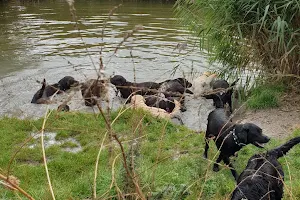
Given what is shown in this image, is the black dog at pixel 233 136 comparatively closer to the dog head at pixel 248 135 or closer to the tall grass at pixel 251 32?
the dog head at pixel 248 135

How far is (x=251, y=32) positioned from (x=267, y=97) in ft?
4.70

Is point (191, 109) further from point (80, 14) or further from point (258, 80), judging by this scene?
point (80, 14)

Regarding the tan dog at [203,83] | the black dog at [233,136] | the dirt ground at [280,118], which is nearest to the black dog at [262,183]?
the black dog at [233,136]

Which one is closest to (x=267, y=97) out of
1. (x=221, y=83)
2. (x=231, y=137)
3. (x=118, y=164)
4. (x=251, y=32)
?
(x=221, y=83)

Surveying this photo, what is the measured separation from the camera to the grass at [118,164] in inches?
160

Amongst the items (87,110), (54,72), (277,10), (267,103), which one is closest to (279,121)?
(267,103)

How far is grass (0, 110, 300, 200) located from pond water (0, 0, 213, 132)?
144cm

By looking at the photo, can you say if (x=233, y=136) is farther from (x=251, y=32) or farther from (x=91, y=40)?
(x=91, y=40)

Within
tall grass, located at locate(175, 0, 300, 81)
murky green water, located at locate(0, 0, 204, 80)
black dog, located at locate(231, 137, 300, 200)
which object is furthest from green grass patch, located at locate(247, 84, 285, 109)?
black dog, located at locate(231, 137, 300, 200)

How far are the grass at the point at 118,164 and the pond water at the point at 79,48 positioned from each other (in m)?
1.44

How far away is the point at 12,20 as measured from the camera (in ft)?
71.4

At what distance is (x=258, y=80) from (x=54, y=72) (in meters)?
6.47

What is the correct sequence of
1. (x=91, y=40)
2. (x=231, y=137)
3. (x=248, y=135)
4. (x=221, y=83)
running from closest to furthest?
(x=248, y=135) < (x=231, y=137) < (x=221, y=83) < (x=91, y=40)

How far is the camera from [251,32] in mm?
A: 9094
